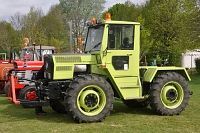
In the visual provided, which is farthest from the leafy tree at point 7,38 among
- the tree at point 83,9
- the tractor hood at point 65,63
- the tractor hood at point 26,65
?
the tractor hood at point 65,63

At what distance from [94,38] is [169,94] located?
8.03ft

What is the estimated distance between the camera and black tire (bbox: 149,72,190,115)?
306 inches

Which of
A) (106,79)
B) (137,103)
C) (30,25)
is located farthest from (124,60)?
(30,25)

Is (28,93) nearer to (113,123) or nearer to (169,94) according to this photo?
(113,123)

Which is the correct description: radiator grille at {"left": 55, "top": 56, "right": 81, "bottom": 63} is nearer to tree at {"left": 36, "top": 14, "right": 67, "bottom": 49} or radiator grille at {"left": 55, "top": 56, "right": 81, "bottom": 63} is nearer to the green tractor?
the green tractor

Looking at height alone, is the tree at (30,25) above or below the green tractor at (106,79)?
above

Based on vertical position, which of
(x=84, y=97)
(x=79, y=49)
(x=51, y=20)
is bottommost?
(x=84, y=97)

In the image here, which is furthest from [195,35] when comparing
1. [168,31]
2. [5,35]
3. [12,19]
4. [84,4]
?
[5,35]

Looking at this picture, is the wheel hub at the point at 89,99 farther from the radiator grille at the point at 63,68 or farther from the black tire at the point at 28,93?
the black tire at the point at 28,93

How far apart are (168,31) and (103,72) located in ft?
63.1

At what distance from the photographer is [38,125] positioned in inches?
273

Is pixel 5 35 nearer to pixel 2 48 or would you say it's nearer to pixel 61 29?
pixel 2 48

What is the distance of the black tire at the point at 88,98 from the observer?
6.95 m

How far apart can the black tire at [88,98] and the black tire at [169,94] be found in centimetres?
122
